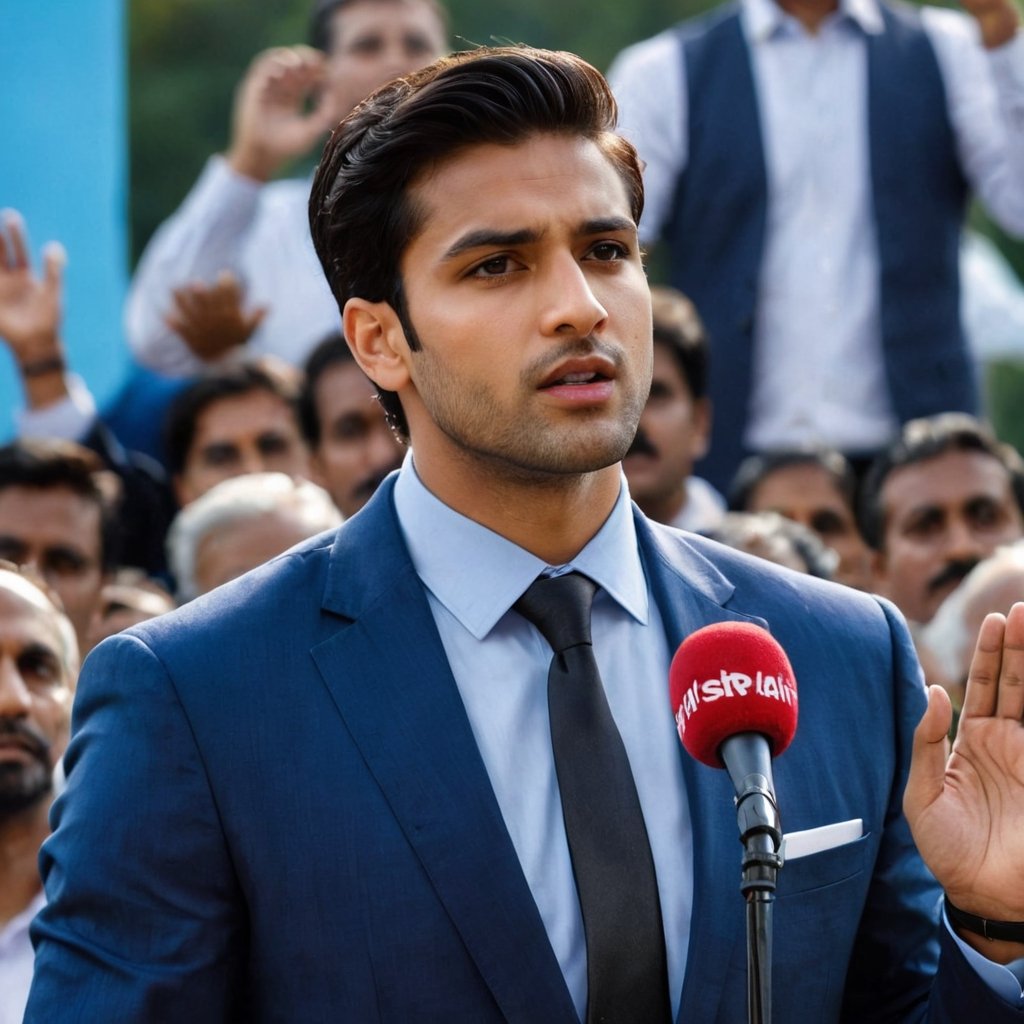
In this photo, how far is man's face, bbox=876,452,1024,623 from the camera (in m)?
6.73

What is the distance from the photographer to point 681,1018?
2.79m

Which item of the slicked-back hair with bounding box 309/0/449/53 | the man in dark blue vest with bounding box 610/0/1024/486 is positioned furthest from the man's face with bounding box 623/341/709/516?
the slicked-back hair with bounding box 309/0/449/53

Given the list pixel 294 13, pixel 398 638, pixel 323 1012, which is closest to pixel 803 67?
pixel 398 638

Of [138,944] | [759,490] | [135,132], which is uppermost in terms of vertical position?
[138,944]

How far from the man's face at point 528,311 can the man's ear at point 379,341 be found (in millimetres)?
50

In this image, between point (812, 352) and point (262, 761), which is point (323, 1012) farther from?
point (812, 352)

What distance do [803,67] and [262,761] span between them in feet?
16.1

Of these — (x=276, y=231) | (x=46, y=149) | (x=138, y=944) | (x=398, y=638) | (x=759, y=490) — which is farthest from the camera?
(x=276, y=231)

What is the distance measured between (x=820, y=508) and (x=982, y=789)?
13.6ft

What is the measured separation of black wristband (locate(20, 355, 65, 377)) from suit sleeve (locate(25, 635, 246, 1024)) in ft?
14.4

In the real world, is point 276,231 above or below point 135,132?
above

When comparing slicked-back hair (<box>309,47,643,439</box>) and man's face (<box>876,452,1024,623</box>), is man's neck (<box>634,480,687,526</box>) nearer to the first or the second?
man's face (<box>876,452,1024,623</box>)

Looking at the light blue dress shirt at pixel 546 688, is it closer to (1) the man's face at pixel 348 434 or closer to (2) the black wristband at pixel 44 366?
(1) the man's face at pixel 348 434

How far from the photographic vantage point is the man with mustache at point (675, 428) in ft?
22.0
